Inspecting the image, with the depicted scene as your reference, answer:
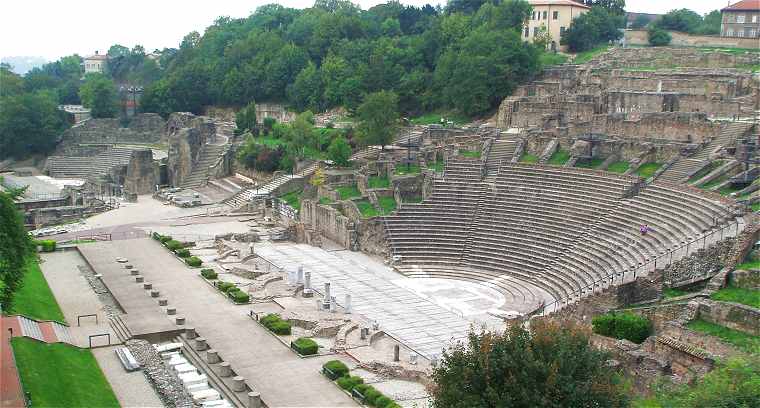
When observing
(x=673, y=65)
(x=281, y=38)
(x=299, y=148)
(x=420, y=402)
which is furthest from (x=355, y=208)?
(x=281, y=38)

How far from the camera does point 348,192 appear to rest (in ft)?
171

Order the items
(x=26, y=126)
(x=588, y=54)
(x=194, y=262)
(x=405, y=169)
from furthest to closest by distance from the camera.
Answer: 1. (x=26, y=126)
2. (x=588, y=54)
3. (x=405, y=169)
4. (x=194, y=262)

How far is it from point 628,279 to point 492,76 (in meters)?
33.4

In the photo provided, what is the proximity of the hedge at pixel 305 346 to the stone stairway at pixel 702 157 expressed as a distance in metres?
21.0

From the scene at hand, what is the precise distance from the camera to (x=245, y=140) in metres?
73.6

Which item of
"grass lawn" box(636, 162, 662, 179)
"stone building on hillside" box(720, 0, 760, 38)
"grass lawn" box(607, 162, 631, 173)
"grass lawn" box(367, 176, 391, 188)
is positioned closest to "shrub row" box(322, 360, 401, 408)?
"grass lawn" box(636, 162, 662, 179)

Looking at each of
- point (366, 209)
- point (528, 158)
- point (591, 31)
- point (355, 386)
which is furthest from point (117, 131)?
point (355, 386)

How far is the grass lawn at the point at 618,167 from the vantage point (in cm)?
4550

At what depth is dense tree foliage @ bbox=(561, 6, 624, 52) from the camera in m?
71.6

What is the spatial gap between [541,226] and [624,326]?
15.2 metres

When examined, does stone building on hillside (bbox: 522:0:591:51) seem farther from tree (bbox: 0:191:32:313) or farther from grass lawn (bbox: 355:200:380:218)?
tree (bbox: 0:191:32:313)

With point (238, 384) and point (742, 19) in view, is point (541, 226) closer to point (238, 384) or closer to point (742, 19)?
point (238, 384)

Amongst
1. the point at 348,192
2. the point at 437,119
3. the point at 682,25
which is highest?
the point at 682,25

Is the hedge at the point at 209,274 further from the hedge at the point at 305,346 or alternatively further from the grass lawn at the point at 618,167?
the grass lawn at the point at 618,167
